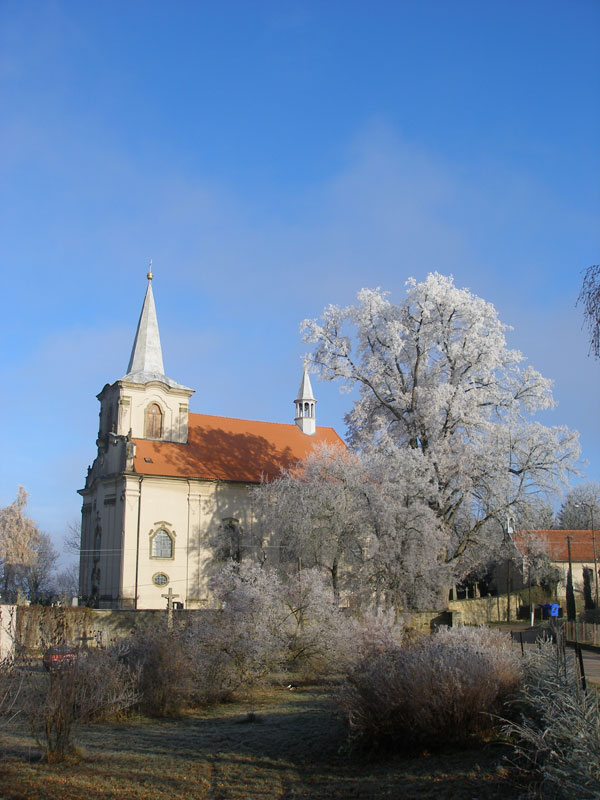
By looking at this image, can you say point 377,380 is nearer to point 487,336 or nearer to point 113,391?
point 487,336

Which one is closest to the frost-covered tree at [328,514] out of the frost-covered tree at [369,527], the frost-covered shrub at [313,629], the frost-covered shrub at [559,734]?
the frost-covered tree at [369,527]

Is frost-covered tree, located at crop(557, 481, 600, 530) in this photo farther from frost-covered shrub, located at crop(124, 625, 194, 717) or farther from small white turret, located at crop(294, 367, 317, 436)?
frost-covered shrub, located at crop(124, 625, 194, 717)

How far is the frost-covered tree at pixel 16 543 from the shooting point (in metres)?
69.0

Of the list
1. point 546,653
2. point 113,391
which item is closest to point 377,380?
point 113,391

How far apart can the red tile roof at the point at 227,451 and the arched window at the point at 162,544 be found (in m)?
3.39

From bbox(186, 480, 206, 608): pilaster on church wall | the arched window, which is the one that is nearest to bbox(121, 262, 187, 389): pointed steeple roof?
bbox(186, 480, 206, 608): pilaster on church wall

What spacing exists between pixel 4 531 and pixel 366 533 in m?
51.3

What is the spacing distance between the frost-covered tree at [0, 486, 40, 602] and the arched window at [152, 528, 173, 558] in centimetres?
3236

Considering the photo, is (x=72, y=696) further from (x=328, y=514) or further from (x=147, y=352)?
(x=147, y=352)

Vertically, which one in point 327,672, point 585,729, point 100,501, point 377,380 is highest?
point 377,380

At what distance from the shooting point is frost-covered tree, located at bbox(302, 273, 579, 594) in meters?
30.8

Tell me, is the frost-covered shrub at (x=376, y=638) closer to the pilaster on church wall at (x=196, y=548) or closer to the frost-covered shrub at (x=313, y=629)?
the frost-covered shrub at (x=313, y=629)

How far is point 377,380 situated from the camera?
3316 cm

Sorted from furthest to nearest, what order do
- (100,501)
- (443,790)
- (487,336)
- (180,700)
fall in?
(100,501)
(487,336)
(180,700)
(443,790)
